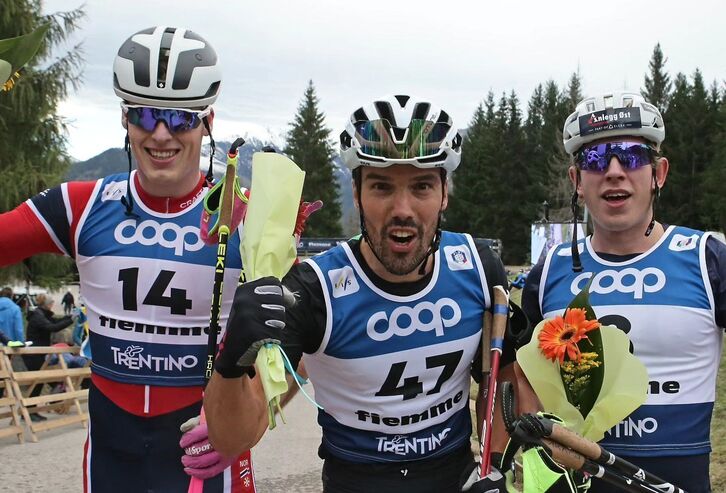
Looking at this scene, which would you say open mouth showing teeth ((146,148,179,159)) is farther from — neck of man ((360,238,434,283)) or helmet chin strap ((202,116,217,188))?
neck of man ((360,238,434,283))

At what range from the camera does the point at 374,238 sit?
2744mm

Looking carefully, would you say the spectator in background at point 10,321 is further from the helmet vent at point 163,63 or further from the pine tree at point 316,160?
the pine tree at point 316,160

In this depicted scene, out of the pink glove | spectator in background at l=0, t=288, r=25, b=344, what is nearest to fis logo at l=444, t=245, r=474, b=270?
the pink glove

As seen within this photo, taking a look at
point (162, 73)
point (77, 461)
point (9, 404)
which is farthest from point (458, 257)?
point (9, 404)

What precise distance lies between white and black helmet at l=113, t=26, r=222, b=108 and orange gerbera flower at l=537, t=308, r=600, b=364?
181cm

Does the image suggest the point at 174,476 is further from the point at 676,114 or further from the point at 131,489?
the point at 676,114

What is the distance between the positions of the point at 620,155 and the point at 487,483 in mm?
1558

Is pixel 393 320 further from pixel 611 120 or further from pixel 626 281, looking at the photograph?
pixel 611 120

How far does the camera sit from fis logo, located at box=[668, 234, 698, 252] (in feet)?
10.0

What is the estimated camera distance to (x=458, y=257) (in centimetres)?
294

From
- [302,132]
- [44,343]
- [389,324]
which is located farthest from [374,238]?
[302,132]

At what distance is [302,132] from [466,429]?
66418mm

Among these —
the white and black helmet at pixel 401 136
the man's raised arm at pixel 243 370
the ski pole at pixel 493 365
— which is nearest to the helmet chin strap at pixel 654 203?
the ski pole at pixel 493 365

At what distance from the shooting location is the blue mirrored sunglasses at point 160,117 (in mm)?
3051
